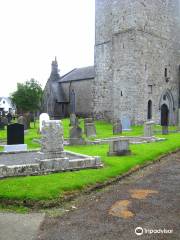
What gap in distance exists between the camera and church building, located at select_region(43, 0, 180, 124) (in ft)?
109

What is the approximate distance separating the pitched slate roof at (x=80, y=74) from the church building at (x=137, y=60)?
7745 mm

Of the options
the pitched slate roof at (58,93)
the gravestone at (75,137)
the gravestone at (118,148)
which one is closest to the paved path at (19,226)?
the gravestone at (118,148)

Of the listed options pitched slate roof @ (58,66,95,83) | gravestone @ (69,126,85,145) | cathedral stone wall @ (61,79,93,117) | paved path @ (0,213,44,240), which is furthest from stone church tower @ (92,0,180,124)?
paved path @ (0,213,44,240)

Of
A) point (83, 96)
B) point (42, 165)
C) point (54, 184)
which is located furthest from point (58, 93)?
point (54, 184)

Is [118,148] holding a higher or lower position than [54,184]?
higher

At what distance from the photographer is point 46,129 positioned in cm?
1077

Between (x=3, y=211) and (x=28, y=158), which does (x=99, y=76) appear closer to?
(x=28, y=158)

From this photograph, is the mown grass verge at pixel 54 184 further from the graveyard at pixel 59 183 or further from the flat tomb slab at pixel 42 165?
the flat tomb slab at pixel 42 165

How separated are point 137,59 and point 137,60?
10cm

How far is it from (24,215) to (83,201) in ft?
5.17

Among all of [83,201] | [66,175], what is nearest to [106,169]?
[66,175]

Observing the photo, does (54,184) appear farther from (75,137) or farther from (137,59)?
(137,59)

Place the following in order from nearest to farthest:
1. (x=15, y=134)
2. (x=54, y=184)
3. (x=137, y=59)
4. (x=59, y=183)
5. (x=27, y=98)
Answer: (x=54, y=184), (x=59, y=183), (x=15, y=134), (x=137, y=59), (x=27, y=98)

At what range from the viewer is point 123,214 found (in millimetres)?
6941
